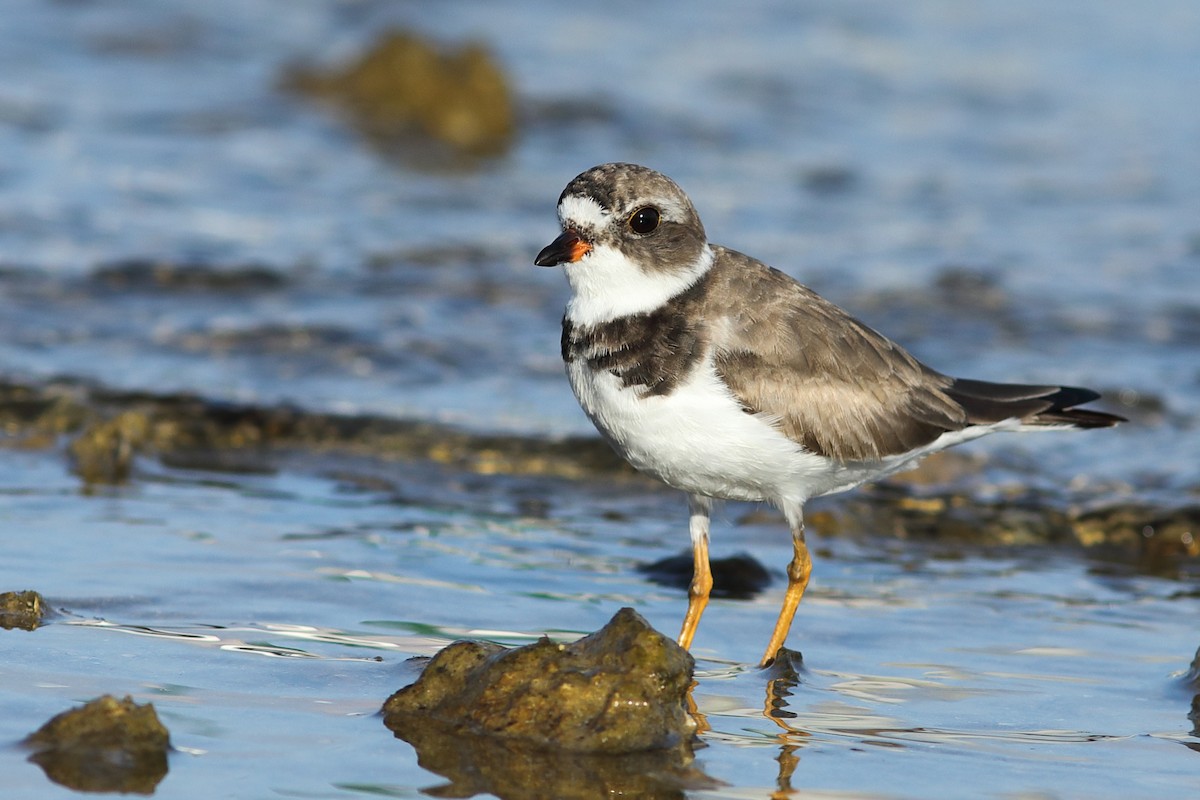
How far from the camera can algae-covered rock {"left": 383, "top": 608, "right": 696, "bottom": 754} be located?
13.9 feet

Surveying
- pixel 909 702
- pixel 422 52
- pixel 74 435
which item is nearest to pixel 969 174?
pixel 422 52

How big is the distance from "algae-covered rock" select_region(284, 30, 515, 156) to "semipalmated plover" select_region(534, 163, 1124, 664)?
966cm

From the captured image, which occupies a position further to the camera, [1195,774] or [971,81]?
[971,81]

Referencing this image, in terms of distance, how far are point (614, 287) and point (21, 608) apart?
90.4 inches

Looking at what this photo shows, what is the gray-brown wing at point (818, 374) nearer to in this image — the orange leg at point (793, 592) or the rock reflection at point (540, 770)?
the orange leg at point (793, 592)

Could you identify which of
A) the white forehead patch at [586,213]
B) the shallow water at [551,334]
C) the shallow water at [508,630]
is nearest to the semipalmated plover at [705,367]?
the white forehead patch at [586,213]

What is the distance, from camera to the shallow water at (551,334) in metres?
4.79

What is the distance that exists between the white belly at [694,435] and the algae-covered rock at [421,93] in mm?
9941

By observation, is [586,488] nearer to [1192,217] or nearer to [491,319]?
[491,319]

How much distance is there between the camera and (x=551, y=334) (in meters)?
10.4

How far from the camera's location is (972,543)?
24.5ft

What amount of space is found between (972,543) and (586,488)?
199cm

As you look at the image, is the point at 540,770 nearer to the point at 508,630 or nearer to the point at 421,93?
the point at 508,630

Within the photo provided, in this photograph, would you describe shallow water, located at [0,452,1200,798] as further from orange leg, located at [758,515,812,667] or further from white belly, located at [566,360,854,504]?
white belly, located at [566,360,854,504]
